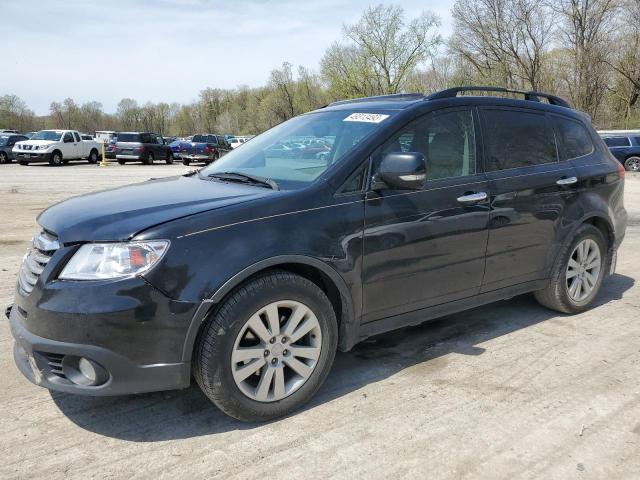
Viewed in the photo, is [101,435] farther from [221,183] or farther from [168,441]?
[221,183]

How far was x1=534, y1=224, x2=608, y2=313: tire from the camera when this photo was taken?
4.47 m

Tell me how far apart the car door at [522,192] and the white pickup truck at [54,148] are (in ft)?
88.2

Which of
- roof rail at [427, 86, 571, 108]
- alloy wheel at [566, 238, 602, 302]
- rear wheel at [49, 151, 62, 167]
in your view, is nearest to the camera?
roof rail at [427, 86, 571, 108]

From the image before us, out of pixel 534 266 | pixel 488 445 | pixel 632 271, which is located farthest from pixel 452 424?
pixel 632 271

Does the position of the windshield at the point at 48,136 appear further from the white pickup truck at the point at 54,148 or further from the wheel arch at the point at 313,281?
the wheel arch at the point at 313,281

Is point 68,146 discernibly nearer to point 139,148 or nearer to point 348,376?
point 139,148

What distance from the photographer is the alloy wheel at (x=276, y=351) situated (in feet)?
9.21

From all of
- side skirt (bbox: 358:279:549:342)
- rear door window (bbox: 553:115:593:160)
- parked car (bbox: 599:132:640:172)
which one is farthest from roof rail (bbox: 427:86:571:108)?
parked car (bbox: 599:132:640:172)

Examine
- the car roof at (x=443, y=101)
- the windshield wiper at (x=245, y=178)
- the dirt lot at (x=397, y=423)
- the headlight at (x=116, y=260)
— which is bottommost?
the dirt lot at (x=397, y=423)

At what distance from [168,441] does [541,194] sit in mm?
3154

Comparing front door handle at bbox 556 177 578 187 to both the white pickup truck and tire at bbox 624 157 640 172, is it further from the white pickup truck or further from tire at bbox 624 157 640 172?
the white pickup truck

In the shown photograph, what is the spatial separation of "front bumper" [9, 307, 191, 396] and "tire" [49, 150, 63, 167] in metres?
27.1

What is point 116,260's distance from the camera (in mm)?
2564

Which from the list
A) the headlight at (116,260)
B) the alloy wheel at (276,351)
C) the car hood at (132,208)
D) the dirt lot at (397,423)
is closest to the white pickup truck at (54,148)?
the dirt lot at (397,423)
